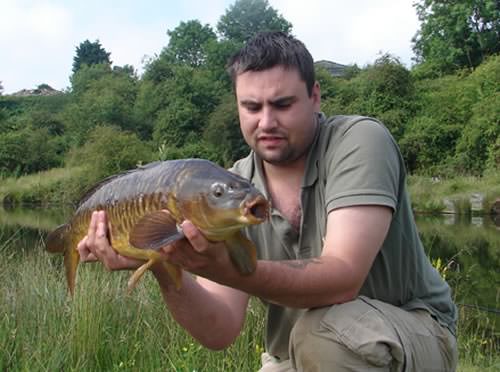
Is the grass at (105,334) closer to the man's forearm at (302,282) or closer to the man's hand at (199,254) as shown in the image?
the man's forearm at (302,282)

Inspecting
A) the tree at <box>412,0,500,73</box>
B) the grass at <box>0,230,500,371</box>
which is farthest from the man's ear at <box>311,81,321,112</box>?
the tree at <box>412,0,500,73</box>

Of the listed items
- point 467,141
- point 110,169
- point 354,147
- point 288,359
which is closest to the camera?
point 354,147

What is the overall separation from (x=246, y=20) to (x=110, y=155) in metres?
23.7

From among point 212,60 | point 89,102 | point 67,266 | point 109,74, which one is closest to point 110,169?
point 89,102

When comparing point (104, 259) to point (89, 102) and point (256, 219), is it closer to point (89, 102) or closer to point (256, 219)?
point (256, 219)

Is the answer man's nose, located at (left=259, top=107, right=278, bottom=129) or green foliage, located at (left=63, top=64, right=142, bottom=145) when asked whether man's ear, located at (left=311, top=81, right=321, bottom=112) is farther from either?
green foliage, located at (left=63, top=64, right=142, bottom=145)

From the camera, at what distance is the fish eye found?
53.3 inches

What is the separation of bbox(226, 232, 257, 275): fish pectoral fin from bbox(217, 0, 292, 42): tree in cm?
4565

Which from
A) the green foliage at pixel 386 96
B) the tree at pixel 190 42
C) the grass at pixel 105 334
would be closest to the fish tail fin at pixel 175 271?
the grass at pixel 105 334

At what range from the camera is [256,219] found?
1268 mm

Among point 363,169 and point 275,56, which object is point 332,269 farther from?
point 275,56

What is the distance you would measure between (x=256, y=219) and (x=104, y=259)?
2.46 feet

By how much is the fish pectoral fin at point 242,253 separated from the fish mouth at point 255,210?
163 millimetres

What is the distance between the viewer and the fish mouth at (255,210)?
1.28 m
